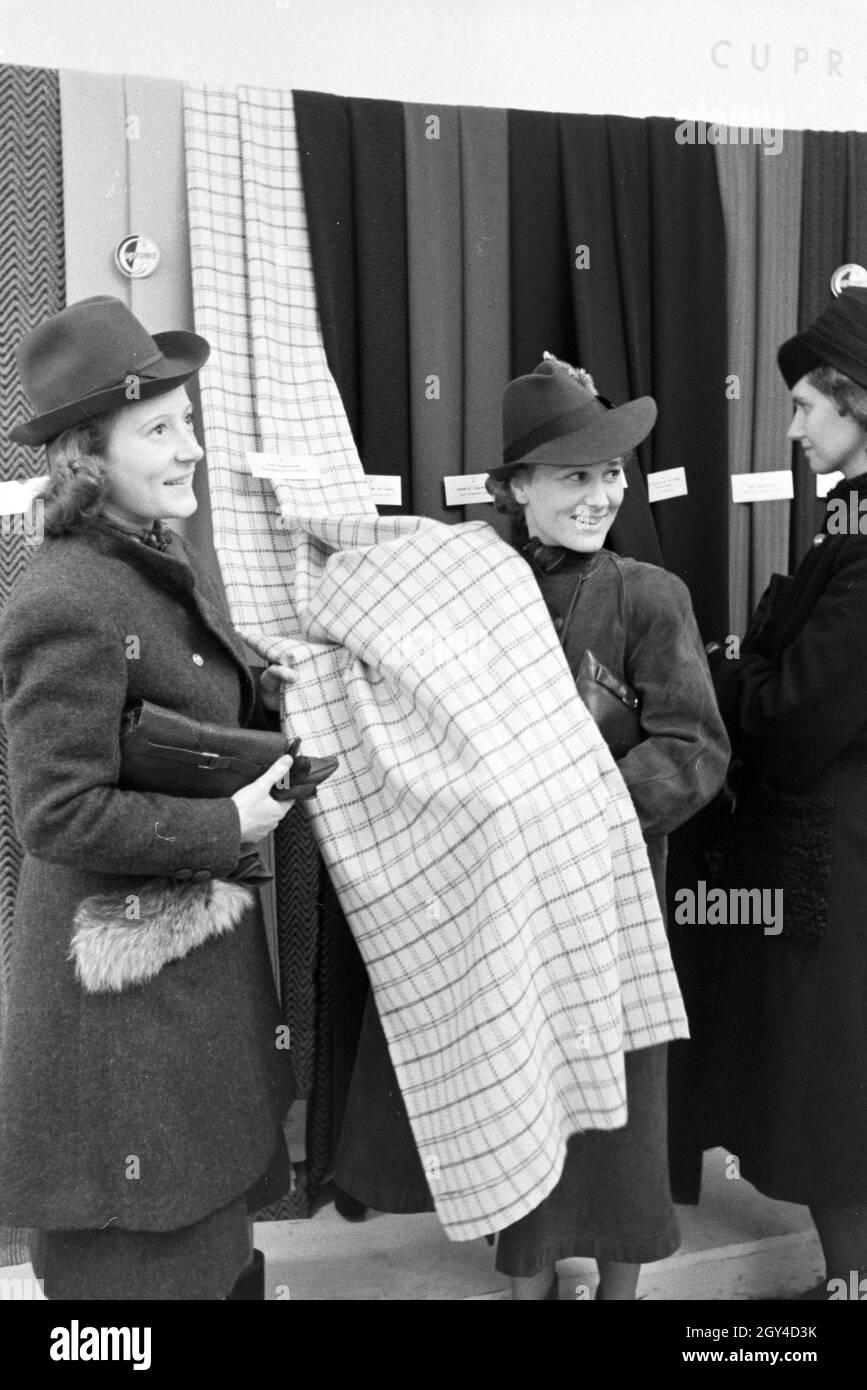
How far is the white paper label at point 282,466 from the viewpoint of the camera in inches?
86.6

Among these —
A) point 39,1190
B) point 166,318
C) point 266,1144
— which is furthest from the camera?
point 166,318

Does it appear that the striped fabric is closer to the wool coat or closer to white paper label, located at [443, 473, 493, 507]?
the wool coat

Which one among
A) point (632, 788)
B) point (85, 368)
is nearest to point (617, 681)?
point (632, 788)

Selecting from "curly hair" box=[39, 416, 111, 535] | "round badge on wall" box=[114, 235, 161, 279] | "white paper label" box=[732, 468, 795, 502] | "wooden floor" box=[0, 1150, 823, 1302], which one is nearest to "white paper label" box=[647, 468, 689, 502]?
"white paper label" box=[732, 468, 795, 502]

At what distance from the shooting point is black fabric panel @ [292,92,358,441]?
90.7 inches

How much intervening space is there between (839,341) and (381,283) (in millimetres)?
832

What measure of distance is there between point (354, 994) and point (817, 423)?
1.32m

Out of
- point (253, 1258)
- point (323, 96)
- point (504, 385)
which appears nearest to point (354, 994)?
point (253, 1258)

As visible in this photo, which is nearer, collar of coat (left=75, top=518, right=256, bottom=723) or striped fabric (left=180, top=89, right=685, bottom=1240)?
collar of coat (left=75, top=518, right=256, bottom=723)

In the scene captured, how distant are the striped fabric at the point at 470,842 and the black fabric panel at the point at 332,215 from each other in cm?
34

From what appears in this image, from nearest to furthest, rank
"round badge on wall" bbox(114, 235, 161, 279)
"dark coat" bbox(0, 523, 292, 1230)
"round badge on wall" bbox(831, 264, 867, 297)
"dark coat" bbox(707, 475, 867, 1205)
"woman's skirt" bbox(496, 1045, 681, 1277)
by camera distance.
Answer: "dark coat" bbox(0, 523, 292, 1230), "woman's skirt" bbox(496, 1045, 681, 1277), "dark coat" bbox(707, 475, 867, 1205), "round badge on wall" bbox(114, 235, 161, 279), "round badge on wall" bbox(831, 264, 867, 297)

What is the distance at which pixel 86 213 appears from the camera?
2.20 metres

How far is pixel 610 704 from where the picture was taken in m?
2.00
